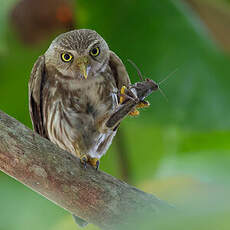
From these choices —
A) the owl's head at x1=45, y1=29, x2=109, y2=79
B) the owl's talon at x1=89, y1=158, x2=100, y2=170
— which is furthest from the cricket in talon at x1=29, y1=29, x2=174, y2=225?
the owl's talon at x1=89, y1=158, x2=100, y2=170

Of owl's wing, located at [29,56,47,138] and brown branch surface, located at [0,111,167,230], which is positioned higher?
brown branch surface, located at [0,111,167,230]

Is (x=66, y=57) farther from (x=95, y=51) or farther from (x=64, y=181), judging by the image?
(x=64, y=181)

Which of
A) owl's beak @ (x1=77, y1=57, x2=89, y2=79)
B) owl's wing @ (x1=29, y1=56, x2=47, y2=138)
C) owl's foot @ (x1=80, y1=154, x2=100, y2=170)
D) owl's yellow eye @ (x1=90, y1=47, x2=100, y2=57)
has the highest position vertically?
owl's yellow eye @ (x1=90, y1=47, x2=100, y2=57)

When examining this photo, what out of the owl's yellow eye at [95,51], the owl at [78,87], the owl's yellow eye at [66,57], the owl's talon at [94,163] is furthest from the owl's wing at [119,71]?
the owl's talon at [94,163]

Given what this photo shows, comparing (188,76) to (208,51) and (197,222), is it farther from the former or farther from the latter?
(197,222)

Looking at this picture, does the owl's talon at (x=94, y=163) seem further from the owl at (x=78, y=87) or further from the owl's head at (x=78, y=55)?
the owl's head at (x=78, y=55)

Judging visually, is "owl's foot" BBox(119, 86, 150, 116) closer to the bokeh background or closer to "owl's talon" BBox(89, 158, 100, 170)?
"owl's talon" BBox(89, 158, 100, 170)
